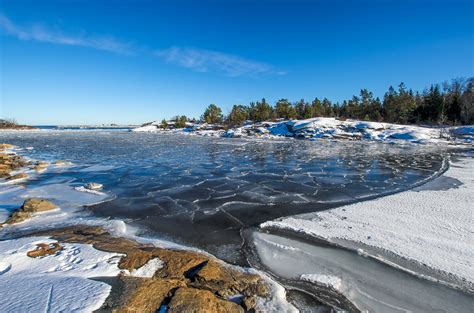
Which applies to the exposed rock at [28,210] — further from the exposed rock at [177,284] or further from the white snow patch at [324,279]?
the white snow patch at [324,279]

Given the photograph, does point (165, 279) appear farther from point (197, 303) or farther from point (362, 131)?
point (362, 131)

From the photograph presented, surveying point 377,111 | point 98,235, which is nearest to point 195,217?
point 98,235

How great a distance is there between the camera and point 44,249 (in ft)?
13.4

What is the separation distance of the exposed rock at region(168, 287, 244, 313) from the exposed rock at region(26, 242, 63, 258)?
2.55 meters

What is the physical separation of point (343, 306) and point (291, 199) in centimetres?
483

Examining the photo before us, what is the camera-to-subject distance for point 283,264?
415 centimetres

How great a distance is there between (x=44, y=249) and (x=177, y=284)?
2594 mm

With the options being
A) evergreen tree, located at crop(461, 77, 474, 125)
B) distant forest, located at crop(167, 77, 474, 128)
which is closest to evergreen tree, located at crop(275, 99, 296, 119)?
distant forest, located at crop(167, 77, 474, 128)

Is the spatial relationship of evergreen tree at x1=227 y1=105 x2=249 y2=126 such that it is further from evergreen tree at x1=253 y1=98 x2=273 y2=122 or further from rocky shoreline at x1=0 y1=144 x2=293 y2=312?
rocky shoreline at x1=0 y1=144 x2=293 y2=312

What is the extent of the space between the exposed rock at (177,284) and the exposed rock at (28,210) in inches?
86.0

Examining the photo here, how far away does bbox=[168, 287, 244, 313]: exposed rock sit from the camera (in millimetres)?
2621

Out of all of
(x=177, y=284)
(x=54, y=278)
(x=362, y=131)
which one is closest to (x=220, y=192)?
(x=177, y=284)

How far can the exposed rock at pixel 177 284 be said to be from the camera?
268cm

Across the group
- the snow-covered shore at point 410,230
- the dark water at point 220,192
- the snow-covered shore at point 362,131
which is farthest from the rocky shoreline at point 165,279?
the snow-covered shore at point 362,131
